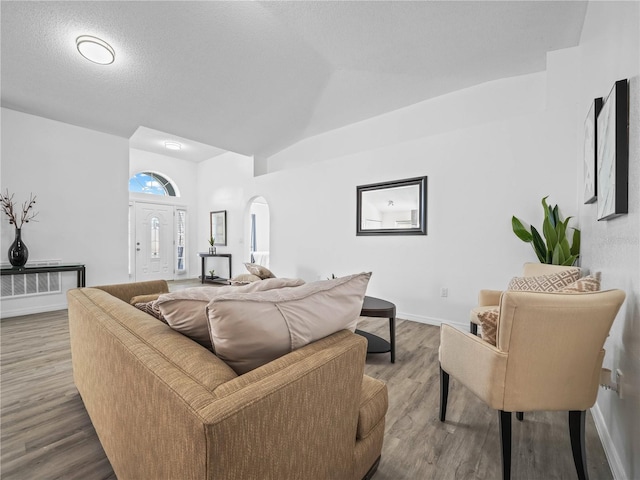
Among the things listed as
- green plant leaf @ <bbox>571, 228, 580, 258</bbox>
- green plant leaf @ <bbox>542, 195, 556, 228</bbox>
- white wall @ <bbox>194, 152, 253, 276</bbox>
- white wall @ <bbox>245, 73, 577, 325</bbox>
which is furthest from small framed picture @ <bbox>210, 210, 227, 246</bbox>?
green plant leaf @ <bbox>571, 228, 580, 258</bbox>

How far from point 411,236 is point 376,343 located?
161 cm

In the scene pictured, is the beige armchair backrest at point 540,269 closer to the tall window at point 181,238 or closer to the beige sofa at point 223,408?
the beige sofa at point 223,408

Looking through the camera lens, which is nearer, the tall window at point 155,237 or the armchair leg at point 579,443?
the armchair leg at point 579,443

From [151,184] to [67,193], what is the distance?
2856mm

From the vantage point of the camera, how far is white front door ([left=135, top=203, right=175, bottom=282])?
689 cm

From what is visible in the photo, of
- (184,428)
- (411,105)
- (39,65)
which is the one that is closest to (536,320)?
(184,428)

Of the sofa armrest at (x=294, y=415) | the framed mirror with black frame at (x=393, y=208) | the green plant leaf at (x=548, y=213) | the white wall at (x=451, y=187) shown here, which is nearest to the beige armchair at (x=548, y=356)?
the sofa armrest at (x=294, y=415)

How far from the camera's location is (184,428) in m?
0.61

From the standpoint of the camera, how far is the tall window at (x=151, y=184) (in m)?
6.90

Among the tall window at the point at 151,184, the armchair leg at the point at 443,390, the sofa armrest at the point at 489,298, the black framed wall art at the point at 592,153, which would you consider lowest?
the armchair leg at the point at 443,390

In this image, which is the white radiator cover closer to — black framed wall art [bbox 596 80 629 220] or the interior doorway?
the interior doorway

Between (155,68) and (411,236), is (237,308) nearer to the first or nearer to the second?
(411,236)

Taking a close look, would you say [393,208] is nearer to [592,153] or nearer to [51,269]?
[592,153]

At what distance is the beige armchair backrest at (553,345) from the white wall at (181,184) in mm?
7603
